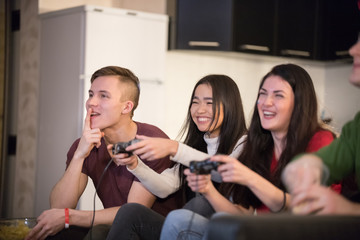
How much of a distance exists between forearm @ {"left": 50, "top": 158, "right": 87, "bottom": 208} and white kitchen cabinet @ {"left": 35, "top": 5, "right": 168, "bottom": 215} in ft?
4.03

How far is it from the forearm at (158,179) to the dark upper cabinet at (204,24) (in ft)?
6.65

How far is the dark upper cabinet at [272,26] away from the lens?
4.73 metres

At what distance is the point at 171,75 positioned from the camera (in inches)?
195

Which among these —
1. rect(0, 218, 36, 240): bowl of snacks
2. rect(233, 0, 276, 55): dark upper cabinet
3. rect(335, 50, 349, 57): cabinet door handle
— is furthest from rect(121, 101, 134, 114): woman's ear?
rect(335, 50, 349, 57): cabinet door handle

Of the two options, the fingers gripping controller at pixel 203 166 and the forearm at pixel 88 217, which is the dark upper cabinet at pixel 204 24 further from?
the fingers gripping controller at pixel 203 166

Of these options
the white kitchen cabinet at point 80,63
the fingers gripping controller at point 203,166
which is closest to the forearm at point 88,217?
the fingers gripping controller at point 203,166

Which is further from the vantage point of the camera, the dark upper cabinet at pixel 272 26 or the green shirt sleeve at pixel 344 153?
the dark upper cabinet at pixel 272 26

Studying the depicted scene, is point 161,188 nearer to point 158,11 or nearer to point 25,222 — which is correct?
point 25,222

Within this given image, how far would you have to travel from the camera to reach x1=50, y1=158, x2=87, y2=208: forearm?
9.62 feet

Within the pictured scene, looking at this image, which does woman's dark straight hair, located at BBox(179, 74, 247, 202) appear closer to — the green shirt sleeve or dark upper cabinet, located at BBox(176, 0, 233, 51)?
the green shirt sleeve

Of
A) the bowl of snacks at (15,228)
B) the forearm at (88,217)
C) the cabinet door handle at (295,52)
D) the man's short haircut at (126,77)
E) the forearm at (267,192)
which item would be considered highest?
the cabinet door handle at (295,52)

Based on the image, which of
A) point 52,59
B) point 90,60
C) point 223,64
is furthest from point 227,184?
point 223,64

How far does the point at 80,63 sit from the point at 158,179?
176cm

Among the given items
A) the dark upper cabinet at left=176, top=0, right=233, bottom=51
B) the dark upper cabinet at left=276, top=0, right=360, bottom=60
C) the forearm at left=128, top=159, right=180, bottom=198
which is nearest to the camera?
the forearm at left=128, top=159, right=180, bottom=198
